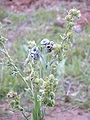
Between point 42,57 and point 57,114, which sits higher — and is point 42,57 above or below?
above

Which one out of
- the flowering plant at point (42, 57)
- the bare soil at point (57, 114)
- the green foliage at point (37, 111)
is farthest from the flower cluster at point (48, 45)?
the bare soil at point (57, 114)

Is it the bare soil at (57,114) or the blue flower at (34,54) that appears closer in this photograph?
the blue flower at (34,54)

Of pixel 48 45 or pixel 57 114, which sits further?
pixel 57 114

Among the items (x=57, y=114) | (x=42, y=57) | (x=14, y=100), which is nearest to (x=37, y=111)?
(x=14, y=100)

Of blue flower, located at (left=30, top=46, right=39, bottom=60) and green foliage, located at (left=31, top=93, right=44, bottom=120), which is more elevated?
blue flower, located at (left=30, top=46, right=39, bottom=60)

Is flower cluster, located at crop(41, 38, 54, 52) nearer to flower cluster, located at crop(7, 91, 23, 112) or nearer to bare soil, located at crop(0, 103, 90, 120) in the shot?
flower cluster, located at crop(7, 91, 23, 112)

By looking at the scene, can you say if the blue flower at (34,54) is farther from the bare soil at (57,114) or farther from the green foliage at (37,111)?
the bare soil at (57,114)

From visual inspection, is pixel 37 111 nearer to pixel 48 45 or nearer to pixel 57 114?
pixel 48 45

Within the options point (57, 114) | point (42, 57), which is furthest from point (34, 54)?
point (57, 114)

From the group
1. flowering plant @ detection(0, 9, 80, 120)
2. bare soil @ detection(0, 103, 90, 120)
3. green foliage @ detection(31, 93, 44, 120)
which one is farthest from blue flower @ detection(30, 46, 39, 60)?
bare soil @ detection(0, 103, 90, 120)

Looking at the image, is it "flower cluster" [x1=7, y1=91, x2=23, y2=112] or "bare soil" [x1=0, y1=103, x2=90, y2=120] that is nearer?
"flower cluster" [x1=7, y1=91, x2=23, y2=112]

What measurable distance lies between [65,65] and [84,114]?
36.8 inches

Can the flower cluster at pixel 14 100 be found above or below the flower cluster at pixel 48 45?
below

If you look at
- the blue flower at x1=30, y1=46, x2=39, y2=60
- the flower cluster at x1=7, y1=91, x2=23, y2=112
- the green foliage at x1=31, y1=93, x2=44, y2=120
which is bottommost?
the green foliage at x1=31, y1=93, x2=44, y2=120
